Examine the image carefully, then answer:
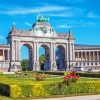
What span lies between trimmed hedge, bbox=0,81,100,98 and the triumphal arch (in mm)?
81684

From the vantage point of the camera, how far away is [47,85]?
2569 cm

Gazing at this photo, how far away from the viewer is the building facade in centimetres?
10950

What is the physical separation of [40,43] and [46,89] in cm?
8803

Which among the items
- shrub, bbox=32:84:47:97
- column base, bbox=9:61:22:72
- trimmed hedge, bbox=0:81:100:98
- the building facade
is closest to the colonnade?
the building facade

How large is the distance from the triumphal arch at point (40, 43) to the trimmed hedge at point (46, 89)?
81.7m

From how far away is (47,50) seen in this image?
117812 mm

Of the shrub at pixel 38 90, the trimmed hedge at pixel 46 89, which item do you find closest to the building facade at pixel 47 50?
the trimmed hedge at pixel 46 89

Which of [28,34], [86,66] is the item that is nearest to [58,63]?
[86,66]

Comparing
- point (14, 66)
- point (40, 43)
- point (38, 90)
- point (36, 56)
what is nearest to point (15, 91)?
point (38, 90)

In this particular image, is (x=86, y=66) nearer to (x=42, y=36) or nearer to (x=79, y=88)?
(x=42, y=36)

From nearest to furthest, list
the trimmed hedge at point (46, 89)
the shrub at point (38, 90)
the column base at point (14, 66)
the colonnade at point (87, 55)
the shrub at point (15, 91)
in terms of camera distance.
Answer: the shrub at point (15, 91), the trimmed hedge at point (46, 89), the shrub at point (38, 90), the column base at point (14, 66), the colonnade at point (87, 55)

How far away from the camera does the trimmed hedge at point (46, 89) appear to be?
2459cm

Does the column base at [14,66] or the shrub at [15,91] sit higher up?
the column base at [14,66]

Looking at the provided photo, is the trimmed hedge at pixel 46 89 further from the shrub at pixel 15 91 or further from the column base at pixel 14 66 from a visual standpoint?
the column base at pixel 14 66
